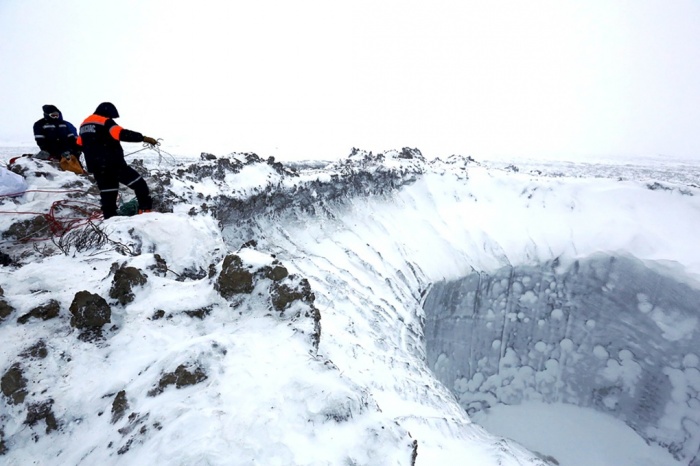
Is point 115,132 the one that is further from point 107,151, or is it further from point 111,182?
point 111,182

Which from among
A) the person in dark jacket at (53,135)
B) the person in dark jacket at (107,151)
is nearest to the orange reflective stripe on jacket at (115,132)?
the person in dark jacket at (107,151)

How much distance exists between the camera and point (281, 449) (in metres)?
2.05

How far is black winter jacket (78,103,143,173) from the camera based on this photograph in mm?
4742

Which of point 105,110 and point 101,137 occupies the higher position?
point 105,110

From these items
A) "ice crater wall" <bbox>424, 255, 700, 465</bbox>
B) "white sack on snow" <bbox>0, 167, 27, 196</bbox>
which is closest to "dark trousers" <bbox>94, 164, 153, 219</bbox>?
"white sack on snow" <bbox>0, 167, 27, 196</bbox>

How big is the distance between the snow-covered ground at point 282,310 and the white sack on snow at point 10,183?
142 mm

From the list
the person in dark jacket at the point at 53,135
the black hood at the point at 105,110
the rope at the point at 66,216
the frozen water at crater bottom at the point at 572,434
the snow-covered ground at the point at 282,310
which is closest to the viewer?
the snow-covered ground at the point at 282,310

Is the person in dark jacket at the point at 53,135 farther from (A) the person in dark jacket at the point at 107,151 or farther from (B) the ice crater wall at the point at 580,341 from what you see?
(B) the ice crater wall at the point at 580,341

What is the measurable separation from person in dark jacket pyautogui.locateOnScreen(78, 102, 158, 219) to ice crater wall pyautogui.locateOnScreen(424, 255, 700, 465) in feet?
19.2

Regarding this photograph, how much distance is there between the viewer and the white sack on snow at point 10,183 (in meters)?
5.14

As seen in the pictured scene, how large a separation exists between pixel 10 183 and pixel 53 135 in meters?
1.79

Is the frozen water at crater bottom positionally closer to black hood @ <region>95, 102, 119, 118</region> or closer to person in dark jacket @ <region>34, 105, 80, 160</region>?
black hood @ <region>95, 102, 119, 118</region>

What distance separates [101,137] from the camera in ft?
15.8

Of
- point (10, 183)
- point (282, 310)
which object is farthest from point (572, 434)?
point (10, 183)
